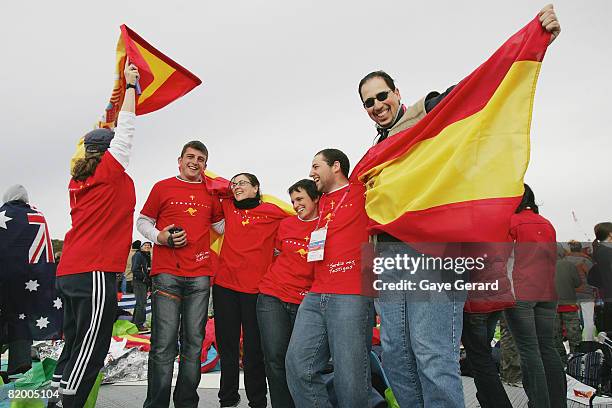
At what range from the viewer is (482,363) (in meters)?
3.18

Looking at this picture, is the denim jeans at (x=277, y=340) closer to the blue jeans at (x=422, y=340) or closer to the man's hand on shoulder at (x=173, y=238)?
the man's hand on shoulder at (x=173, y=238)

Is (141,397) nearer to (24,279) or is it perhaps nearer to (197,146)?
(24,279)

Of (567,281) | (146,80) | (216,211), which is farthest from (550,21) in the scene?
(567,281)

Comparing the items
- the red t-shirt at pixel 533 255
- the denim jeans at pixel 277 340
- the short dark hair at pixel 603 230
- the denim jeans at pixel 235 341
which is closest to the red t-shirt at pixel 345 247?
the denim jeans at pixel 277 340

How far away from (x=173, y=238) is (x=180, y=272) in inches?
10.3

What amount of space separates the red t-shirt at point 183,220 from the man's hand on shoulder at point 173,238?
0.32 ft

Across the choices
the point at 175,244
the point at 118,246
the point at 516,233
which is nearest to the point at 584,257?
the point at 516,233

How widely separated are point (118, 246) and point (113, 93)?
1239 millimetres

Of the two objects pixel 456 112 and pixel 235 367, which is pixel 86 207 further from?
pixel 456 112

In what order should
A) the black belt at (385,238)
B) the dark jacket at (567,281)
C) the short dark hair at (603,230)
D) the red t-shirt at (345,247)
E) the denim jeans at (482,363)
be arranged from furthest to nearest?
the dark jacket at (567,281)
the short dark hair at (603,230)
the denim jeans at (482,363)
the red t-shirt at (345,247)
the black belt at (385,238)

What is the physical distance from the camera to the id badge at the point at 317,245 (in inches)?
113

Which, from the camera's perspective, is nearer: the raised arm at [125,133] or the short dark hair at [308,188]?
the raised arm at [125,133]

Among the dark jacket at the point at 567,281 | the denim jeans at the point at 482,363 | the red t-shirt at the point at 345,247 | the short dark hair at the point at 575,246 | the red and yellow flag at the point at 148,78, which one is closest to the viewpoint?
the red t-shirt at the point at 345,247

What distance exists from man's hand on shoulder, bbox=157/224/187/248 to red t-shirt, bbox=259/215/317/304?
0.65 meters
